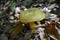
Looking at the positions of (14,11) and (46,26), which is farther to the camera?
(14,11)

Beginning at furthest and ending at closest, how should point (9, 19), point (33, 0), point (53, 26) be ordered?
point (33, 0) < point (9, 19) < point (53, 26)

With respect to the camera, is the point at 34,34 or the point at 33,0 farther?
the point at 33,0

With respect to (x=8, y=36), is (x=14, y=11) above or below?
above

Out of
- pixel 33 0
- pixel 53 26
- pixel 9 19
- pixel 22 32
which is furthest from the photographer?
pixel 33 0

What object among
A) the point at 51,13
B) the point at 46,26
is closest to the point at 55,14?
the point at 51,13

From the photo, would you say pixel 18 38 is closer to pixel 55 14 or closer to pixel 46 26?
pixel 46 26

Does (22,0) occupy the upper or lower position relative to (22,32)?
upper

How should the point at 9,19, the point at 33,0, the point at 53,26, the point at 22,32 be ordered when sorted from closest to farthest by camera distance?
1. the point at 53,26
2. the point at 22,32
3. the point at 9,19
4. the point at 33,0

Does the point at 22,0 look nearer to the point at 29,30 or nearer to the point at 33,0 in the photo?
the point at 33,0

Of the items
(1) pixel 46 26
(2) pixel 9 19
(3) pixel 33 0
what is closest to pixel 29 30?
(1) pixel 46 26
